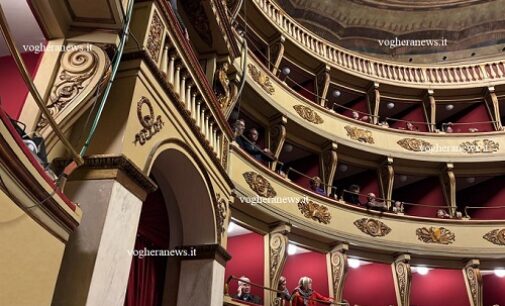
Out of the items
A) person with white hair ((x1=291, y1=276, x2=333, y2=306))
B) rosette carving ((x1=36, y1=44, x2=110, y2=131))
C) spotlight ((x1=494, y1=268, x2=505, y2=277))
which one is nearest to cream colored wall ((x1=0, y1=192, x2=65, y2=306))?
rosette carving ((x1=36, y1=44, x2=110, y2=131))

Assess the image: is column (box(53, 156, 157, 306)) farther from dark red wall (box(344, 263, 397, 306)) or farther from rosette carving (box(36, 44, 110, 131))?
dark red wall (box(344, 263, 397, 306))

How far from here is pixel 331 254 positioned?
8.88 meters

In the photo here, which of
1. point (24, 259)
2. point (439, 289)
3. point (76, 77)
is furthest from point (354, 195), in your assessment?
point (24, 259)

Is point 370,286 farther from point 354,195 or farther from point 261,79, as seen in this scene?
point 261,79

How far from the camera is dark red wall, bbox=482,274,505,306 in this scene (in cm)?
962

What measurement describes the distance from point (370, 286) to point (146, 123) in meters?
7.66

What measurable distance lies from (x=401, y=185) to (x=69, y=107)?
1035 centimetres

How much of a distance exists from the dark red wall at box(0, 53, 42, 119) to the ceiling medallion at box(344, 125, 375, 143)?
28.0 ft

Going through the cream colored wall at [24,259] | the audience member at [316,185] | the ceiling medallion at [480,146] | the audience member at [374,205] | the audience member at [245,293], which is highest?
the ceiling medallion at [480,146]

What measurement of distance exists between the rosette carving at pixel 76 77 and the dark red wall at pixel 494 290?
9920 mm

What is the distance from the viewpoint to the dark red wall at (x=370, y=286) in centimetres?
920

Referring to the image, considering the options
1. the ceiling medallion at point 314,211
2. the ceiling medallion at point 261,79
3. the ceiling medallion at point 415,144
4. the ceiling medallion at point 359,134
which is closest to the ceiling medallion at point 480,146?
the ceiling medallion at point 415,144

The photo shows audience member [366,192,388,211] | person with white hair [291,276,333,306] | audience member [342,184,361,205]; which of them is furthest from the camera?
audience member [342,184,361,205]

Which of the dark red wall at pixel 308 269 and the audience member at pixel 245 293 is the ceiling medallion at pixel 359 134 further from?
the audience member at pixel 245 293
